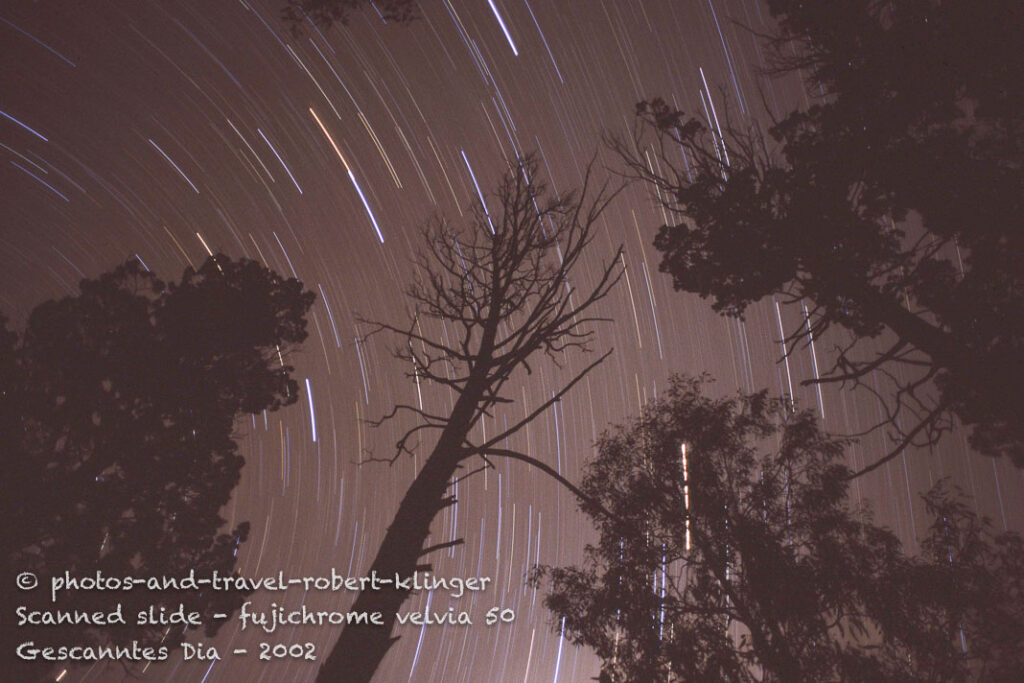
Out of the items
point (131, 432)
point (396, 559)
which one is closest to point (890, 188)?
point (396, 559)

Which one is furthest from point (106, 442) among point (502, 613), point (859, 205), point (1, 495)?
point (859, 205)

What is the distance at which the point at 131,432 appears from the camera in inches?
456

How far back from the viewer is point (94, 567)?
434 inches

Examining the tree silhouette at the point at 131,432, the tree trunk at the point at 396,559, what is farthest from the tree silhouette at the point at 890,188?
the tree silhouette at the point at 131,432

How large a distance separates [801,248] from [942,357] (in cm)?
196

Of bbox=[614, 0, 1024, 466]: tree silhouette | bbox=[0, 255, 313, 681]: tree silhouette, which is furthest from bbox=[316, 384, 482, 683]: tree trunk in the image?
bbox=[0, 255, 313, 681]: tree silhouette

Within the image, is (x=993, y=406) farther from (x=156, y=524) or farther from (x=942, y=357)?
(x=156, y=524)

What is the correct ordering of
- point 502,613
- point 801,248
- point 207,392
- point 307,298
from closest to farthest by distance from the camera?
point 502,613 < point 801,248 < point 207,392 < point 307,298

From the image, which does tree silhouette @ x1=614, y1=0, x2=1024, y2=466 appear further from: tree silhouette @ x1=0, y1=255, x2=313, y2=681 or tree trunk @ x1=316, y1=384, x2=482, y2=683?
tree silhouette @ x1=0, y1=255, x2=313, y2=681

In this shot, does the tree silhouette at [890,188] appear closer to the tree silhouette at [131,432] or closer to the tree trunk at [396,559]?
the tree trunk at [396,559]

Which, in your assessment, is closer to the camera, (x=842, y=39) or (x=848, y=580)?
(x=842, y=39)

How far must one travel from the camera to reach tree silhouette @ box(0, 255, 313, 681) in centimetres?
1083

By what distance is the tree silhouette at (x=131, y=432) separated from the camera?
426 inches

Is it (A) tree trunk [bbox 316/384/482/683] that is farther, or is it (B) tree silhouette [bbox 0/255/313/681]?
(B) tree silhouette [bbox 0/255/313/681]
